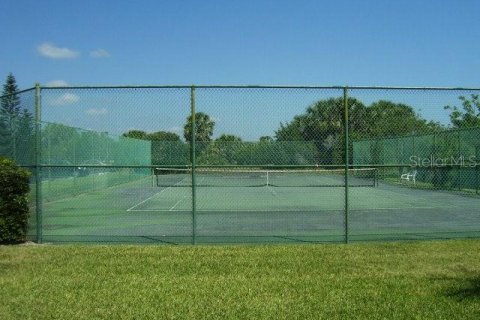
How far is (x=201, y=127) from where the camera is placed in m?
14.4

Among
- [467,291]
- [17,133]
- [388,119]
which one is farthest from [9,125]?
[467,291]

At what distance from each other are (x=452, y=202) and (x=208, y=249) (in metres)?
14.2

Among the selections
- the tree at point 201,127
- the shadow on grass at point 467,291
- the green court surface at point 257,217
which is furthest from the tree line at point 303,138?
the shadow on grass at point 467,291

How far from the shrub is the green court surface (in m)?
0.77

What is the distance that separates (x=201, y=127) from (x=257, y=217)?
3.34 metres

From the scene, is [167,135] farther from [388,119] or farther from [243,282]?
[243,282]

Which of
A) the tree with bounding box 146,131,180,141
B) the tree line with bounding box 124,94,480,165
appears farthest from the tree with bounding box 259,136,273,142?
the tree with bounding box 146,131,180,141

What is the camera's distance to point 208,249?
33.7ft

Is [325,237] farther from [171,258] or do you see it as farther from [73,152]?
[73,152]

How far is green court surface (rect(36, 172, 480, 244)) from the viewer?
40.5ft

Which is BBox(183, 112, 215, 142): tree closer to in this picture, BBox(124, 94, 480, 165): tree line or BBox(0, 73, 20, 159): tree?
BBox(124, 94, 480, 165): tree line

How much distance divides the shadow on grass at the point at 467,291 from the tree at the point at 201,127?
5.82 m

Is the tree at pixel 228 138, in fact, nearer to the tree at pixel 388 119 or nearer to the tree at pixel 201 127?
the tree at pixel 201 127

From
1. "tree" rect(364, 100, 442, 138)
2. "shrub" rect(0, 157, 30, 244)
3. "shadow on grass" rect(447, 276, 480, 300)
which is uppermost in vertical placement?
"tree" rect(364, 100, 442, 138)
